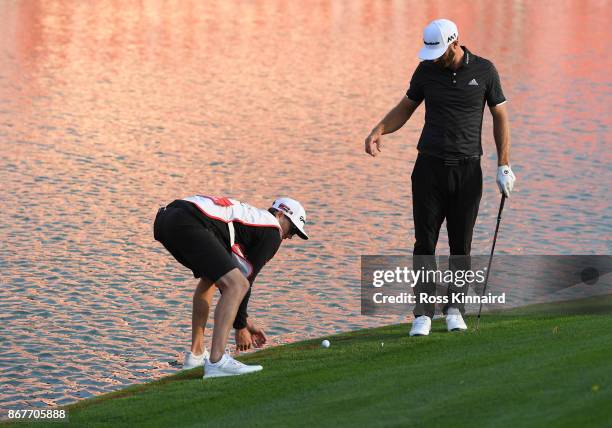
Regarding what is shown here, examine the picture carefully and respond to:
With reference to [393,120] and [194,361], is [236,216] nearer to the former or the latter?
[194,361]

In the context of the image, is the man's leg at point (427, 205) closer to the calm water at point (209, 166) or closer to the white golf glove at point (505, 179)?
the white golf glove at point (505, 179)

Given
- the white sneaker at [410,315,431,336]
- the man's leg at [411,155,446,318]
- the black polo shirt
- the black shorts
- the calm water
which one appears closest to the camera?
the black shorts

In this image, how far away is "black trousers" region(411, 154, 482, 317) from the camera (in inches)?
425

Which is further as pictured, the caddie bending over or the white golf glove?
the white golf glove

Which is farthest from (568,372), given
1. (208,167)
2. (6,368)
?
(208,167)

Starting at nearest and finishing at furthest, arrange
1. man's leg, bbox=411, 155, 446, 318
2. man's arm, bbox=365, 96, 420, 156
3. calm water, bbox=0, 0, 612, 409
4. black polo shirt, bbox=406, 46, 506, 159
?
black polo shirt, bbox=406, 46, 506, 159 → man's leg, bbox=411, 155, 446, 318 → man's arm, bbox=365, 96, 420, 156 → calm water, bbox=0, 0, 612, 409

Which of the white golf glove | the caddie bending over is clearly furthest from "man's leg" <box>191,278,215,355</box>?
the white golf glove

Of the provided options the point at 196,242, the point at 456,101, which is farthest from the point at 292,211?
the point at 456,101

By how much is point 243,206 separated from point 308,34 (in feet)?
136

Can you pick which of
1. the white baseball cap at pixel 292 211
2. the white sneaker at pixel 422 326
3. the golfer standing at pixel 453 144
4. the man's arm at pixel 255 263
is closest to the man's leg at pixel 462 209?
the golfer standing at pixel 453 144

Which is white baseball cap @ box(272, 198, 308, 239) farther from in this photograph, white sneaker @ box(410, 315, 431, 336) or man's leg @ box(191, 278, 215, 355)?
white sneaker @ box(410, 315, 431, 336)

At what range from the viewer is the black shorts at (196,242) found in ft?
33.0

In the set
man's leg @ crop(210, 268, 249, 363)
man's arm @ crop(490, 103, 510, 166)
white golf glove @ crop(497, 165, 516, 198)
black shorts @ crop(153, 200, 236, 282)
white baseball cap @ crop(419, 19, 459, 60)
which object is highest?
white baseball cap @ crop(419, 19, 459, 60)

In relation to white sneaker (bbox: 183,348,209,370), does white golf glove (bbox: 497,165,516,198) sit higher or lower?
higher
